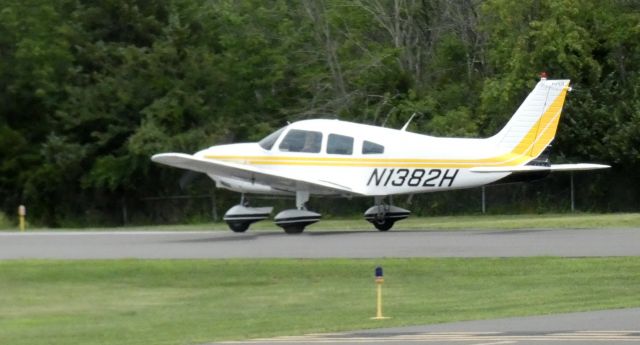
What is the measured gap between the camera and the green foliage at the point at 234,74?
47.6 m

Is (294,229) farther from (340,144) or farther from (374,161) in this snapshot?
(374,161)

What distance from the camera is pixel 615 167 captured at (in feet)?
149

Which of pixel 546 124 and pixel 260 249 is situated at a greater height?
pixel 546 124

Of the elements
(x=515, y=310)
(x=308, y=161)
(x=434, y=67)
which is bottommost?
(x=515, y=310)

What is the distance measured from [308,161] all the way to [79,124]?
21.3 m

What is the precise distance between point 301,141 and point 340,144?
965 mm

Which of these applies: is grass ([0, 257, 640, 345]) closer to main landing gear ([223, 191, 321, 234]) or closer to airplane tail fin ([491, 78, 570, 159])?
main landing gear ([223, 191, 321, 234])

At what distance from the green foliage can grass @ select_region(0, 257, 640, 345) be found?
22873mm

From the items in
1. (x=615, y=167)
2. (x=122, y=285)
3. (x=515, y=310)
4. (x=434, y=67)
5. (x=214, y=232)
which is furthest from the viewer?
(x=434, y=67)

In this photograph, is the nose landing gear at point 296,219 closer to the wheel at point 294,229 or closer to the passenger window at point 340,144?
the wheel at point 294,229

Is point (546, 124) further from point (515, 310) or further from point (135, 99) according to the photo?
point (135, 99)

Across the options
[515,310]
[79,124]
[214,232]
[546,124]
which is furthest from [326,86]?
[515,310]

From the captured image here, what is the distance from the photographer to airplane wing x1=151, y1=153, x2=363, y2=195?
1221 inches

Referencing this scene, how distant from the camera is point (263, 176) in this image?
31422mm
